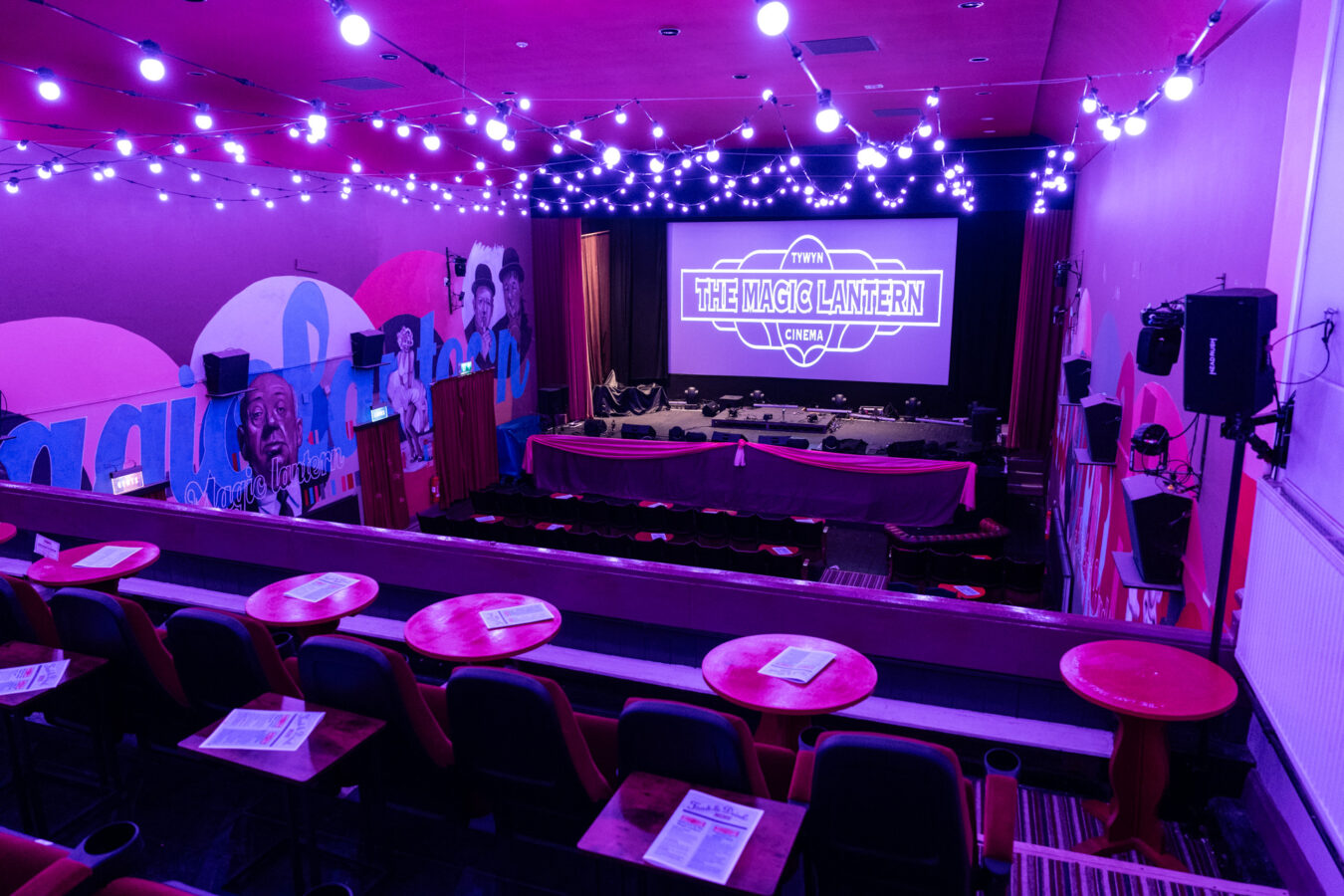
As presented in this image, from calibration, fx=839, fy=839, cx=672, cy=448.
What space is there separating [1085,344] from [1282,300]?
256 inches

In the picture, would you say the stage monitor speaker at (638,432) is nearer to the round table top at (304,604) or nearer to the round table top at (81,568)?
the round table top at (81,568)

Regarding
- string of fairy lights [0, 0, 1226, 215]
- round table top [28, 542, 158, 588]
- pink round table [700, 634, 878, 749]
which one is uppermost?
string of fairy lights [0, 0, 1226, 215]

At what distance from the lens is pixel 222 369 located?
8164mm

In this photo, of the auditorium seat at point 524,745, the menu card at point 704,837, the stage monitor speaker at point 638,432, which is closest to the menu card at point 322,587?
the auditorium seat at point 524,745

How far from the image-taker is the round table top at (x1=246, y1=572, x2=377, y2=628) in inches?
146

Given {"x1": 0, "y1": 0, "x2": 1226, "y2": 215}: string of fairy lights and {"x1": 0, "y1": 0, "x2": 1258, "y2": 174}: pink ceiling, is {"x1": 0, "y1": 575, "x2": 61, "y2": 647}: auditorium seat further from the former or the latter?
{"x1": 0, "y1": 0, "x2": 1258, "y2": 174}: pink ceiling

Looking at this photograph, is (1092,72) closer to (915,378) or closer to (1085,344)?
(1085,344)

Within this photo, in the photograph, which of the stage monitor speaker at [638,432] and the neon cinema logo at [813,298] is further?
the neon cinema logo at [813,298]

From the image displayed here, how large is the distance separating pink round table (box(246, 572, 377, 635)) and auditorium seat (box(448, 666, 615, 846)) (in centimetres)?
139

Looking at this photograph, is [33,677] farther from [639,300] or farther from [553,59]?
[639,300]

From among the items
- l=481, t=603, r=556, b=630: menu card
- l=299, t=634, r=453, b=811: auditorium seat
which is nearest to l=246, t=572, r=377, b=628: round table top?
l=481, t=603, r=556, b=630: menu card

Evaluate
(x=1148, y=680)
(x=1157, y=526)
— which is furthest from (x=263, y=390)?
(x=1148, y=680)

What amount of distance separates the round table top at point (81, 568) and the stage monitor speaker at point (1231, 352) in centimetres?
488

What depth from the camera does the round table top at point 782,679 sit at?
9.71ft
